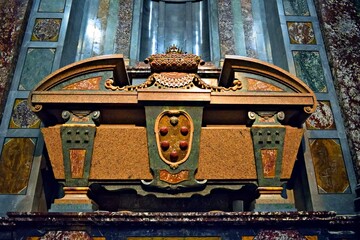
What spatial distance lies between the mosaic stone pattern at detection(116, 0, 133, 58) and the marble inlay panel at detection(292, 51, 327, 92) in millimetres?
2571

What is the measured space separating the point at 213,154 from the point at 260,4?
3674mm

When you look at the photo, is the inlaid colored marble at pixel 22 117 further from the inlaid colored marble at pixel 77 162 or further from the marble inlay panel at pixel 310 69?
the marble inlay panel at pixel 310 69

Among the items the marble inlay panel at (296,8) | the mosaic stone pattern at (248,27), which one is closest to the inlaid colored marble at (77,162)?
the mosaic stone pattern at (248,27)

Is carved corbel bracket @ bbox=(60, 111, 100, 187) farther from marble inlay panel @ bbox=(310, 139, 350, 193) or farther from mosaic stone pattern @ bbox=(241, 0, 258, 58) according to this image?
mosaic stone pattern @ bbox=(241, 0, 258, 58)

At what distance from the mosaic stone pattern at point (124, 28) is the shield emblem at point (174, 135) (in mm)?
2363

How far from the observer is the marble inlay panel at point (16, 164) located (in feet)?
14.4

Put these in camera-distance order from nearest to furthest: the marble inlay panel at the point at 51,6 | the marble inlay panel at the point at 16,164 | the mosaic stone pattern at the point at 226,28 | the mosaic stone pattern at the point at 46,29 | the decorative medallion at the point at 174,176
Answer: the decorative medallion at the point at 174,176 < the marble inlay panel at the point at 16,164 < the mosaic stone pattern at the point at 46,29 < the marble inlay panel at the point at 51,6 < the mosaic stone pattern at the point at 226,28

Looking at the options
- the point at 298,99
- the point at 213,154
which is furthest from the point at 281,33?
the point at 213,154

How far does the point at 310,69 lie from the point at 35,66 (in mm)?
3720

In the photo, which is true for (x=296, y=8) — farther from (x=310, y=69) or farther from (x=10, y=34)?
(x=10, y=34)

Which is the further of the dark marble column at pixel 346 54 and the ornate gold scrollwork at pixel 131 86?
the dark marble column at pixel 346 54

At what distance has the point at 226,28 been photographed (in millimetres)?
6309

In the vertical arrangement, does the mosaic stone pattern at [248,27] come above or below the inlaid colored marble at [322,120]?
above

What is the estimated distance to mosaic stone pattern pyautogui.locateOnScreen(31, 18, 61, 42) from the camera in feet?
18.0
